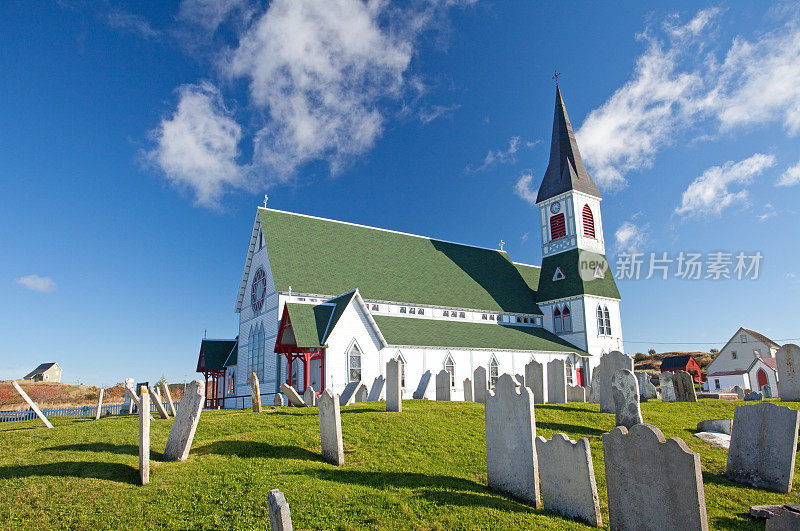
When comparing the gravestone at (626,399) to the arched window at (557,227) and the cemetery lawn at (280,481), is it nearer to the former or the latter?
the cemetery lawn at (280,481)

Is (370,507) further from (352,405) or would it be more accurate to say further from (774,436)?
(352,405)

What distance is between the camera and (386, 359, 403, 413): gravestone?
1698cm

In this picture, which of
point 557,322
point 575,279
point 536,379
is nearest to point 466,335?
point 557,322

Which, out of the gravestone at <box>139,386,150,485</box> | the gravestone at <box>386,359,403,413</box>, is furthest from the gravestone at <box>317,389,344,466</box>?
the gravestone at <box>386,359,403,413</box>

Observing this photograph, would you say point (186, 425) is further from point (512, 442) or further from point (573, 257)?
point (573, 257)

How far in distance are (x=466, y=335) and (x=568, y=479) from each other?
26.3 m

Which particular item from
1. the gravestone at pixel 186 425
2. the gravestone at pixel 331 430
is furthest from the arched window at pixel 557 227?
the gravestone at pixel 186 425

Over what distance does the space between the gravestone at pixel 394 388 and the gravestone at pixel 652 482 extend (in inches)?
380

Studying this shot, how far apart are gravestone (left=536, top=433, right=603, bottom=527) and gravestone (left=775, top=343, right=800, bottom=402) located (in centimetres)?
1619

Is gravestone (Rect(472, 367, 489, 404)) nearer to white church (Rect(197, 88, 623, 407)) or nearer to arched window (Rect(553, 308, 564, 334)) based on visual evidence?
white church (Rect(197, 88, 623, 407))

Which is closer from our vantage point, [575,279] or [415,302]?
[415,302]

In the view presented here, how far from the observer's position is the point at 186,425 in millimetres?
10656

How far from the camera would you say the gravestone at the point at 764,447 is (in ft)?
34.7

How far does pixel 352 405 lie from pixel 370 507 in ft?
35.9
